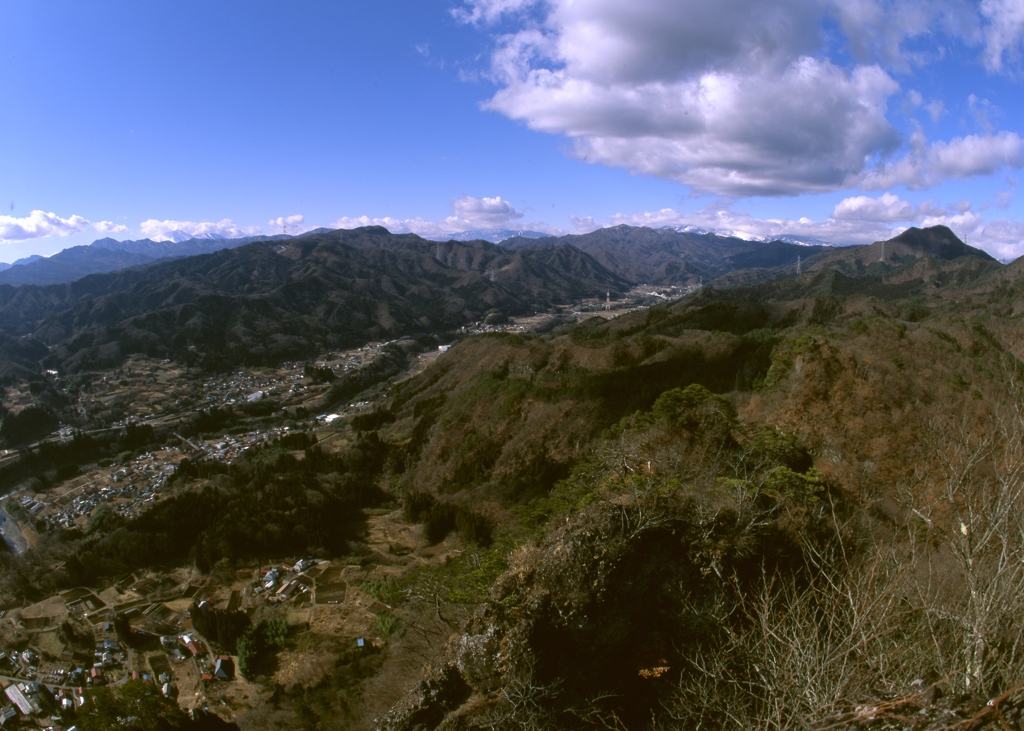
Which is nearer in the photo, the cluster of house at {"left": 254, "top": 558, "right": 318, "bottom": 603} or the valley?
the valley

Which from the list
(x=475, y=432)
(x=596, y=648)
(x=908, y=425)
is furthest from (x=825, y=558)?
(x=475, y=432)

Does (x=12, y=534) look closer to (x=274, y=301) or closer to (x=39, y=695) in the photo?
(x=39, y=695)

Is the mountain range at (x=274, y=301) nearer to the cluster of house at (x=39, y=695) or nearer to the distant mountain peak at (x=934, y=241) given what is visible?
the distant mountain peak at (x=934, y=241)

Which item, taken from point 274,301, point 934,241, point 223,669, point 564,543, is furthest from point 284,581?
point 934,241

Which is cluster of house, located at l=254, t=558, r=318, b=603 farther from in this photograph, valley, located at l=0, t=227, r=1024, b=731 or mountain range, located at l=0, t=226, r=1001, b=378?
mountain range, located at l=0, t=226, r=1001, b=378

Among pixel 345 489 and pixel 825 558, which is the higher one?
pixel 825 558

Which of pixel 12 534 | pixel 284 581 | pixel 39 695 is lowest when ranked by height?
pixel 12 534

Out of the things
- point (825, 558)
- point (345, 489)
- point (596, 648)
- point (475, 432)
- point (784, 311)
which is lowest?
point (345, 489)

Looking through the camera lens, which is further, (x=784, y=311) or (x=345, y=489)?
(x=784, y=311)

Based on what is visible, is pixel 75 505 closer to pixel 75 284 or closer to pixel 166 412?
pixel 166 412

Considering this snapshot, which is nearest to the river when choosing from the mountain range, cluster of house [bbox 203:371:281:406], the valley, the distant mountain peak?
the valley

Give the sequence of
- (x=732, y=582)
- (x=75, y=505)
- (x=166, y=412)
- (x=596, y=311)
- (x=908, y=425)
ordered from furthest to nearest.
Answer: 1. (x=596, y=311)
2. (x=166, y=412)
3. (x=75, y=505)
4. (x=908, y=425)
5. (x=732, y=582)
